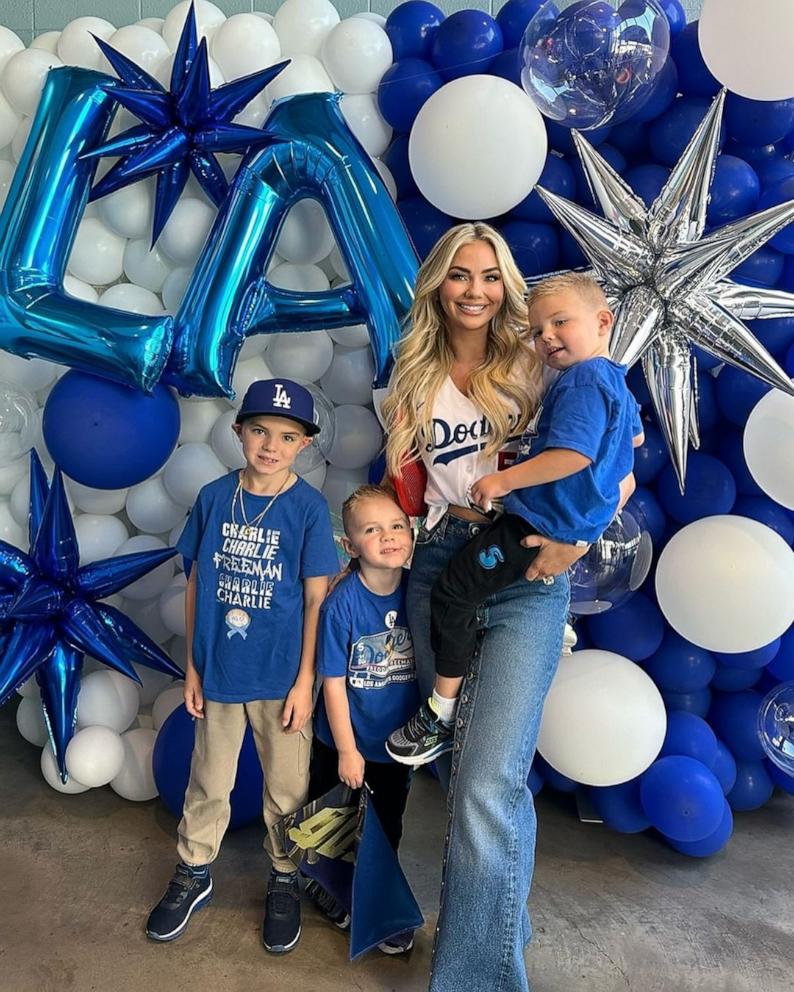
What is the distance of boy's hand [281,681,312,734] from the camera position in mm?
1973

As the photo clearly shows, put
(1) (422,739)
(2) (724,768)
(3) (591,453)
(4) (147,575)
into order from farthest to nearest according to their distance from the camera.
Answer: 1. (4) (147,575)
2. (2) (724,768)
3. (1) (422,739)
4. (3) (591,453)

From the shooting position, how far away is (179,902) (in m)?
2.06

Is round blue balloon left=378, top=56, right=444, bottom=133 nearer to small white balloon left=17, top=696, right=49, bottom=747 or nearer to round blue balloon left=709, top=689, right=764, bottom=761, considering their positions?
round blue balloon left=709, top=689, right=764, bottom=761

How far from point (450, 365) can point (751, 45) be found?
43.8 inches

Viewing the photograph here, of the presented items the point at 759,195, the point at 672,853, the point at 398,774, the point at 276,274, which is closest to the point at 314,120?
the point at 276,274

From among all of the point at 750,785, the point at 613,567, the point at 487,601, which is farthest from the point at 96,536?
the point at 750,785

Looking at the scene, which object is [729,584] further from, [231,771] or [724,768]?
[231,771]

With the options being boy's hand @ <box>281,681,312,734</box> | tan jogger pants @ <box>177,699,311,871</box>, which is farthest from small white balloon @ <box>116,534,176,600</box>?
boy's hand @ <box>281,681,312,734</box>

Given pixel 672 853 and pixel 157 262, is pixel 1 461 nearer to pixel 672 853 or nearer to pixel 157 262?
pixel 157 262

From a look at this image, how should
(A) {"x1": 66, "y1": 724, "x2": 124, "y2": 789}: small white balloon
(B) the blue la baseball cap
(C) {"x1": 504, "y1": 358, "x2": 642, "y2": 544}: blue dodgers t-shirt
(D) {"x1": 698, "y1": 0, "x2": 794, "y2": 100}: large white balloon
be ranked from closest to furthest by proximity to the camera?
(C) {"x1": 504, "y1": 358, "x2": 642, "y2": 544}: blue dodgers t-shirt
(B) the blue la baseball cap
(D) {"x1": 698, "y1": 0, "x2": 794, "y2": 100}: large white balloon
(A) {"x1": 66, "y1": 724, "x2": 124, "y2": 789}: small white balloon

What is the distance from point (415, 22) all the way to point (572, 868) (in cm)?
235

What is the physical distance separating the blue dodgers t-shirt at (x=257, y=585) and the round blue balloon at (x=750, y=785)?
1.45 meters

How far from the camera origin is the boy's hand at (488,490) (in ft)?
5.35

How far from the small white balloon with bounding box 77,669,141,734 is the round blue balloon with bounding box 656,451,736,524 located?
165cm
